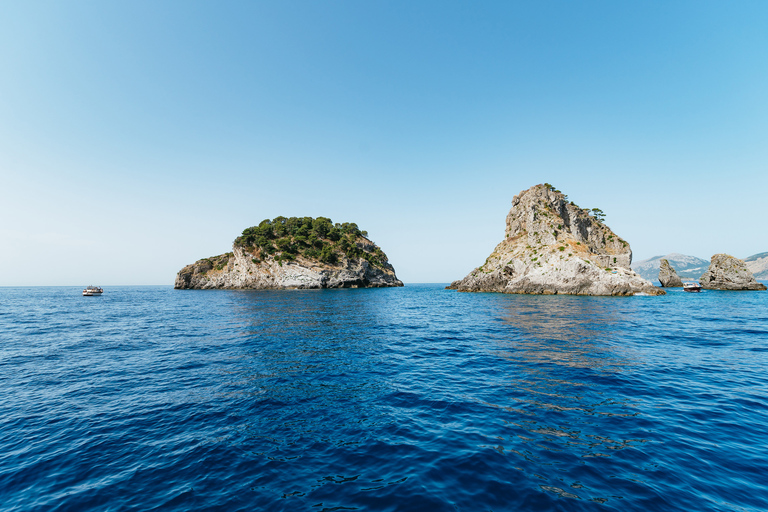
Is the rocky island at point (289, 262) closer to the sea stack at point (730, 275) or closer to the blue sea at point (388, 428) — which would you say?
the blue sea at point (388, 428)

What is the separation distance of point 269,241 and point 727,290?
474ft

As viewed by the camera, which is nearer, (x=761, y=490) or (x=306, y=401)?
(x=761, y=490)

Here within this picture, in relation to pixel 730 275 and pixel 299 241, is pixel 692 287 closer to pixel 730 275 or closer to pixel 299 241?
pixel 730 275

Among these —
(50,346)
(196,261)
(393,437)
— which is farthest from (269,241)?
(393,437)

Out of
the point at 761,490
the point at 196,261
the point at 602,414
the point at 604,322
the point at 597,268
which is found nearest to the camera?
the point at 761,490

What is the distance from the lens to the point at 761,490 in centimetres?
665

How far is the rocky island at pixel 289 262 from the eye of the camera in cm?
10550

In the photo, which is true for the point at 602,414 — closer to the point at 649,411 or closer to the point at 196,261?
the point at 649,411

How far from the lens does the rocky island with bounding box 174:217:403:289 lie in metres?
106

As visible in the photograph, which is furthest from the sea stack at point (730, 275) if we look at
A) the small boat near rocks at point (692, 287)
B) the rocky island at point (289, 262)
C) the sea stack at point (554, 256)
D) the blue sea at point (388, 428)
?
the rocky island at point (289, 262)

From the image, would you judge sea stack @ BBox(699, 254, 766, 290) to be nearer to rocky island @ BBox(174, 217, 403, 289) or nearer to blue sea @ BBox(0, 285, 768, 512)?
blue sea @ BBox(0, 285, 768, 512)

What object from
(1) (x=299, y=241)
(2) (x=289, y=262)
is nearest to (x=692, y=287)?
(2) (x=289, y=262)

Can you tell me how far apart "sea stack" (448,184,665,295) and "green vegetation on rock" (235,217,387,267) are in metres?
48.4

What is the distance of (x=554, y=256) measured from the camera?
71.8m
